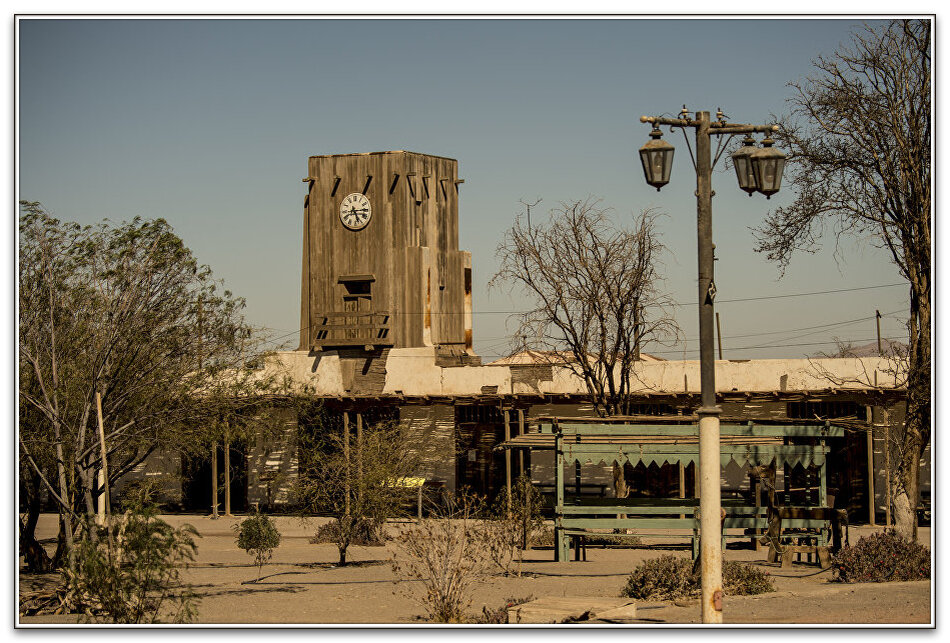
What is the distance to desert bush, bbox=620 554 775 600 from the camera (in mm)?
14781

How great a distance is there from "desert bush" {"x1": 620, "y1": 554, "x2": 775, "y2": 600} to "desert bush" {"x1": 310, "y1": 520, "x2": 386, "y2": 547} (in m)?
9.21

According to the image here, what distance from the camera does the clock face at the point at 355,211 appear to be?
3859 cm

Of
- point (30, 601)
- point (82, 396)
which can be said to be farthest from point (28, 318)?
point (30, 601)

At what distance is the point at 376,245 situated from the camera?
38.5m

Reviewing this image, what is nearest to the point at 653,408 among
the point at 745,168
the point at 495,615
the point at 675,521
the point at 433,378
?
the point at 433,378

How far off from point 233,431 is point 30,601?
662cm

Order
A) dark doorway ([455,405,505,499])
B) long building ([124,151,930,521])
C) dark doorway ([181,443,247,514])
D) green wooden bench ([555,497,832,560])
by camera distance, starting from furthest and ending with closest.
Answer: dark doorway ([181,443,247,514]) < dark doorway ([455,405,505,499]) < long building ([124,151,930,521]) < green wooden bench ([555,497,832,560])

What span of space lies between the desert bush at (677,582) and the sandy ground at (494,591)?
0.34 metres

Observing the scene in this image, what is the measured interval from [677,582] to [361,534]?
11.6 meters

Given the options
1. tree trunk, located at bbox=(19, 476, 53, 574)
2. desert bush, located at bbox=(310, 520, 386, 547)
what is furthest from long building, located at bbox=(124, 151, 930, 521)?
tree trunk, located at bbox=(19, 476, 53, 574)

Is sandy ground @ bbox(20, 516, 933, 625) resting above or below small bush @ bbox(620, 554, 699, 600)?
below

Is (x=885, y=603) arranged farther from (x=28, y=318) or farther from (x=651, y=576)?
(x=28, y=318)

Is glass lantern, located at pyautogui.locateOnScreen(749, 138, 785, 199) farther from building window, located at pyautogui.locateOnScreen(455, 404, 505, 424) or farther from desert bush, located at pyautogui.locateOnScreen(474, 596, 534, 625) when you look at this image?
building window, located at pyautogui.locateOnScreen(455, 404, 505, 424)

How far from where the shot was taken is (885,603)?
13.5 m
